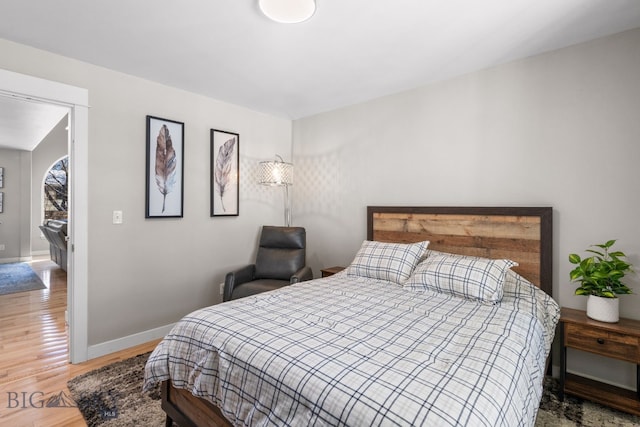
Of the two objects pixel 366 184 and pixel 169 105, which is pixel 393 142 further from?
pixel 169 105

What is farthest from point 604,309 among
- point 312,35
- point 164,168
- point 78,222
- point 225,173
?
point 78,222

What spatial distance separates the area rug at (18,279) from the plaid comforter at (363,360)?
4467 mm

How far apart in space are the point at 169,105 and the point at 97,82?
0.58 metres

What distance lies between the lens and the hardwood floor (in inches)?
73.4

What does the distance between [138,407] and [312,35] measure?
8.62 feet

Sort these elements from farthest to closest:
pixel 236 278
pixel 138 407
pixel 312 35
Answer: pixel 236 278, pixel 312 35, pixel 138 407

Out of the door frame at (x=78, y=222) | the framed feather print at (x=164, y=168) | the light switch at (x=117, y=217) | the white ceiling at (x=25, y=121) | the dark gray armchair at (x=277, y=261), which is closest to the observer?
the door frame at (x=78, y=222)

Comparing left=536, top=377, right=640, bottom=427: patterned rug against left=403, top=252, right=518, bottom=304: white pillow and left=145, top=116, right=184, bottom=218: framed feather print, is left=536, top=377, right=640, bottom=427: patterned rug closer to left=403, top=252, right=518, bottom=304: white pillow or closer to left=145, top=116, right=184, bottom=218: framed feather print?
left=403, top=252, right=518, bottom=304: white pillow

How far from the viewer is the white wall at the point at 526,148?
209 cm

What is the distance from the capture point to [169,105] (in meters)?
3.00

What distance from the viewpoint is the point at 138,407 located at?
192 cm

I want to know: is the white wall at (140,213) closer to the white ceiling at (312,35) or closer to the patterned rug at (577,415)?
the white ceiling at (312,35)

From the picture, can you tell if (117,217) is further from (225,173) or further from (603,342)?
(603,342)

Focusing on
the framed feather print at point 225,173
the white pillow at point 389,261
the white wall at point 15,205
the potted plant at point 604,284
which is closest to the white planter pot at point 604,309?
the potted plant at point 604,284
